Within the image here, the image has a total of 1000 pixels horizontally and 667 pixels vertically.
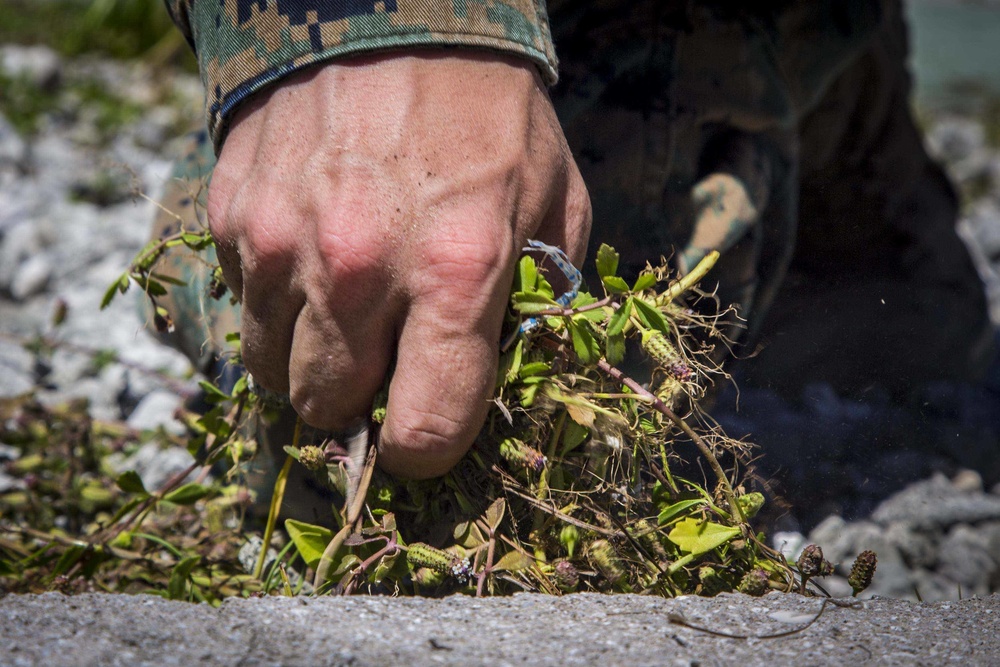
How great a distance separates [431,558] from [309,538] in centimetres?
18

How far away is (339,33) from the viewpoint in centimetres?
105

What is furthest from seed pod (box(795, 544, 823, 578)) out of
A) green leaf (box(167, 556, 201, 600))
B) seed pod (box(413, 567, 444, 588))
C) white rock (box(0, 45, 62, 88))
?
white rock (box(0, 45, 62, 88))

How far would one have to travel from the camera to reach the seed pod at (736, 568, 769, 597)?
1.10 m

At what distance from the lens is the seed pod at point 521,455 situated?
107 centimetres

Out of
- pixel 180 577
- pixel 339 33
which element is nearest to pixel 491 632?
pixel 180 577

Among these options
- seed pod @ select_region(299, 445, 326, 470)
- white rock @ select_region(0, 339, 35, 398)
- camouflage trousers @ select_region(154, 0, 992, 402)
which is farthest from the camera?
white rock @ select_region(0, 339, 35, 398)

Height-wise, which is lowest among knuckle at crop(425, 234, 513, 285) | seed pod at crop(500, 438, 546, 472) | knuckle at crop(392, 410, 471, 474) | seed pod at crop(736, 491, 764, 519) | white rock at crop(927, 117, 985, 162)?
white rock at crop(927, 117, 985, 162)

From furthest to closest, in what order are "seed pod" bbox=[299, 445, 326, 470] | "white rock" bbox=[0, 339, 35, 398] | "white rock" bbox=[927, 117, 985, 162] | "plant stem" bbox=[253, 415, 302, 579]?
"white rock" bbox=[927, 117, 985, 162]
"white rock" bbox=[0, 339, 35, 398]
"plant stem" bbox=[253, 415, 302, 579]
"seed pod" bbox=[299, 445, 326, 470]

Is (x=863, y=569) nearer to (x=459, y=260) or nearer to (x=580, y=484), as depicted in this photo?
(x=580, y=484)

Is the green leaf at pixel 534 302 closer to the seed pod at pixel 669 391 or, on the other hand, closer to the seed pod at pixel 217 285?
the seed pod at pixel 669 391

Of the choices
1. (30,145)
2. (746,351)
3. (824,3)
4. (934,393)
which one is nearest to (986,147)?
(824,3)

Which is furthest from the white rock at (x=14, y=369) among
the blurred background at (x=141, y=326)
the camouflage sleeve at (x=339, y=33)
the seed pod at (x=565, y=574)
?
the seed pod at (x=565, y=574)

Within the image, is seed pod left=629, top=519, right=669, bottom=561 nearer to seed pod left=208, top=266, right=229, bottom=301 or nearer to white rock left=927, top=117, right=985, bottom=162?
seed pod left=208, top=266, right=229, bottom=301

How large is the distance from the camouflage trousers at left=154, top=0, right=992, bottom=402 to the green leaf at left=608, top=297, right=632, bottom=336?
23 cm
